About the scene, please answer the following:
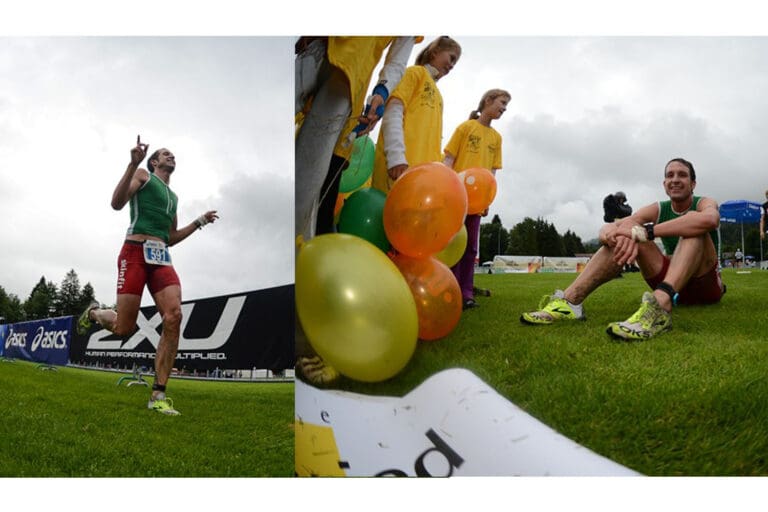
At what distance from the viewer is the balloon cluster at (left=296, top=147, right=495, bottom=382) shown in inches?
86.3

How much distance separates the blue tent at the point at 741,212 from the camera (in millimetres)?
2438

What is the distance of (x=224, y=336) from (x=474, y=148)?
1472 millimetres

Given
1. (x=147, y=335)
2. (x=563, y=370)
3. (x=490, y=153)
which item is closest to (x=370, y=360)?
(x=563, y=370)

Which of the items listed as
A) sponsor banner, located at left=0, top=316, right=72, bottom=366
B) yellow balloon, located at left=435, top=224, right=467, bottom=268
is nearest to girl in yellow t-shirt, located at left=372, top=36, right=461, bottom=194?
yellow balloon, located at left=435, top=224, right=467, bottom=268

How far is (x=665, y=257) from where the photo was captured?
241 centimetres

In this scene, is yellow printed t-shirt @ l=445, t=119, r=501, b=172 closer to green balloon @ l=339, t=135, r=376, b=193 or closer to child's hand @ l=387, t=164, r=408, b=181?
child's hand @ l=387, t=164, r=408, b=181

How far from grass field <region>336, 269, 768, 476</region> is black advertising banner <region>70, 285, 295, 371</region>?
0.49 metres

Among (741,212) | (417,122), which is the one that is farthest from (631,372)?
(417,122)

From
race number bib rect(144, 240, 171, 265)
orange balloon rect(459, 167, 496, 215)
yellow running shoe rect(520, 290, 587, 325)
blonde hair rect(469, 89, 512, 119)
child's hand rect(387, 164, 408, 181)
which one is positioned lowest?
yellow running shoe rect(520, 290, 587, 325)

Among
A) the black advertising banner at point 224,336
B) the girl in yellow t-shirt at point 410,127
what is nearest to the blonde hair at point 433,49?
the girl in yellow t-shirt at point 410,127

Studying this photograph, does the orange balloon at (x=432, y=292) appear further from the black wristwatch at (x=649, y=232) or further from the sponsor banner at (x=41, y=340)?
the sponsor banner at (x=41, y=340)

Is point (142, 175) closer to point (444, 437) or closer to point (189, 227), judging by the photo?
point (189, 227)

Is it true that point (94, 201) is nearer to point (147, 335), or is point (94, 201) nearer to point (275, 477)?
point (147, 335)

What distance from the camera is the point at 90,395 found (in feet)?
9.43
